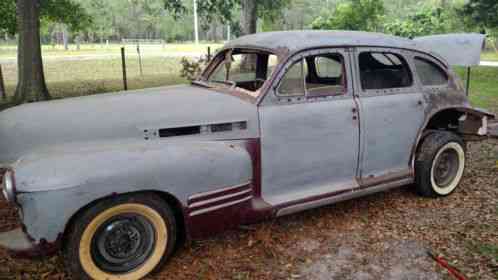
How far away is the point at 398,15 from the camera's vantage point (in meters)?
63.7

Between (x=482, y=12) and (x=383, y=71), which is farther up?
(x=482, y=12)

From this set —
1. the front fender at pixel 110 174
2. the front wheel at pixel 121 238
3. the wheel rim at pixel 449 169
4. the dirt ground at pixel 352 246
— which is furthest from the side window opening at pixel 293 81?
the wheel rim at pixel 449 169

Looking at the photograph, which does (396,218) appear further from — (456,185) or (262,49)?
(262,49)

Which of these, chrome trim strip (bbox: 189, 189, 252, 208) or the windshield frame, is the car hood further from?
chrome trim strip (bbox: 189, 189, 252, 208)

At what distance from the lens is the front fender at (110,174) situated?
253 centimetres

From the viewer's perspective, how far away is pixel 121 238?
2.93 meters

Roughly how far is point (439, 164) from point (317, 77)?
1.75m

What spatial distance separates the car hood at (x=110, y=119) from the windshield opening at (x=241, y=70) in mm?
721

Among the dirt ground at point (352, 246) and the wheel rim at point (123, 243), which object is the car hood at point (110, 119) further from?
the dirt ground at point (352, 246)

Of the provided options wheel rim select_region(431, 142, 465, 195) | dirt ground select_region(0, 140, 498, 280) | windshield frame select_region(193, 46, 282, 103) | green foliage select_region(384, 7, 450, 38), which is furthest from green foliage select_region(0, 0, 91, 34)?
green foliage select_region(384, 7, 450, 38)

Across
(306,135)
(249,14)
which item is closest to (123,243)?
(306,135)

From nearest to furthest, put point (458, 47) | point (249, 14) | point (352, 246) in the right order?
1. point (352, 246)
2. point (458, 47)
3. point (249, 14)

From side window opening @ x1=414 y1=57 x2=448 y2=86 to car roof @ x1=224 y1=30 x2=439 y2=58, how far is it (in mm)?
123

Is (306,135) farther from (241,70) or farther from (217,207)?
(241,70)
